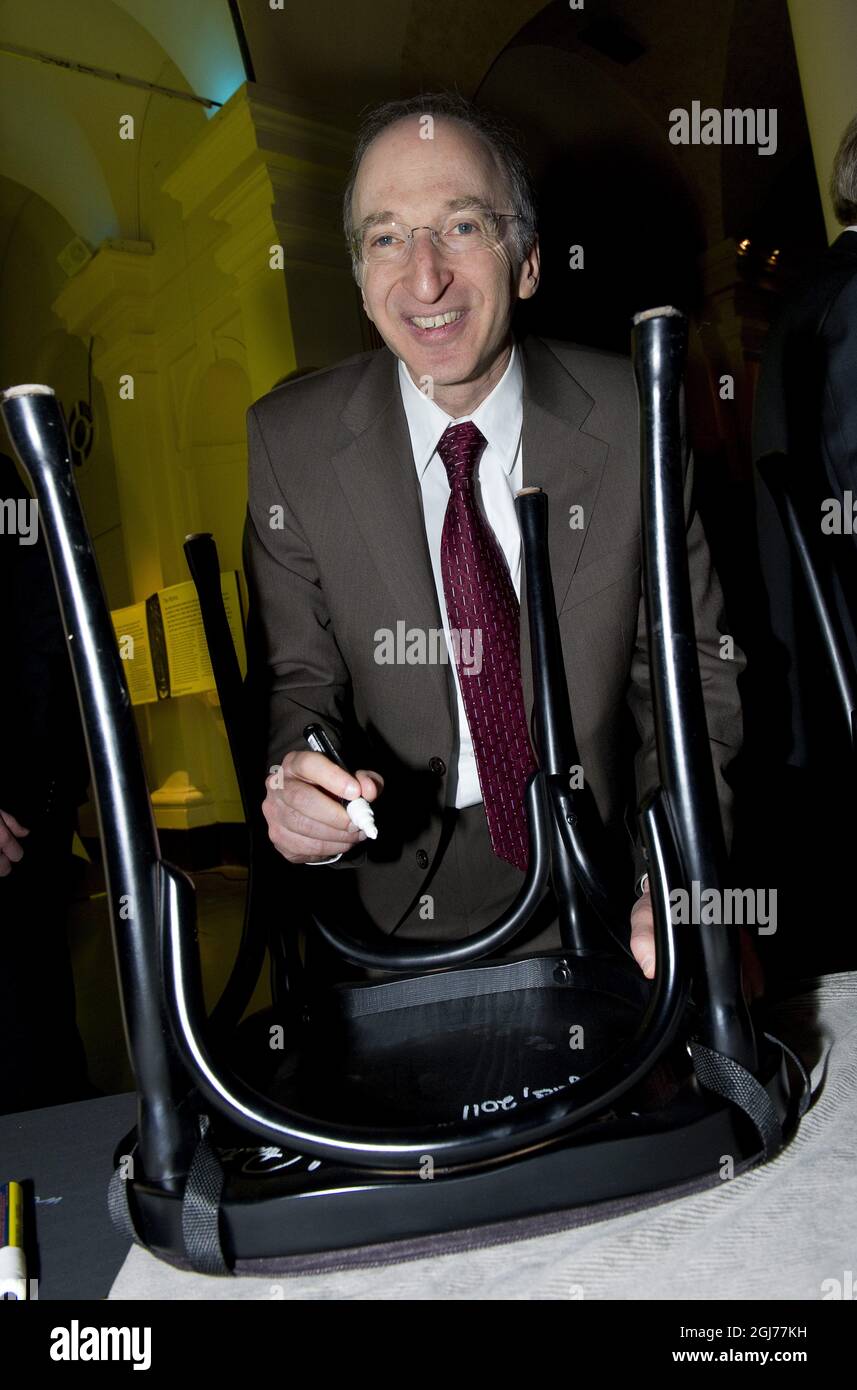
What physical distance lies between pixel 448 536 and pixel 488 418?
0.17 m

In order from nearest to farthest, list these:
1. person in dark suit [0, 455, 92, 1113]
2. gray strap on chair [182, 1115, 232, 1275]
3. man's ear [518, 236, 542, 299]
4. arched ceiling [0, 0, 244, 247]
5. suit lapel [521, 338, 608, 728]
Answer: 1. gray strap on chair [182, 1115, 232, 1275]
2. suit lapel [521, 338, 608, 728]
3. man's ear [518, 236, 542, 299]
4. person in dark suit [0, 455, 92, 1113]
5. arched ceiling [0, 0, 244, 247]

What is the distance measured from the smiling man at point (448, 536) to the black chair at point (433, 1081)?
23.0 inches

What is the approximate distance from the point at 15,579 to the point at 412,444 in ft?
2.13

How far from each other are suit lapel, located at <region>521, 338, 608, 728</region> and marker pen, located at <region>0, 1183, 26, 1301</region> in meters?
0.72

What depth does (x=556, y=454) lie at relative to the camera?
1137 mm

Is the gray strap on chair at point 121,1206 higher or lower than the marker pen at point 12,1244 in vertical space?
higher

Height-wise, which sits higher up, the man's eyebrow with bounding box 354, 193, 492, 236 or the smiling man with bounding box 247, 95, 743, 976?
the man's eyebrow with bounding box 354, 193, 492, 236

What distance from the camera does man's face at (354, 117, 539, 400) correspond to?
114 centimetres

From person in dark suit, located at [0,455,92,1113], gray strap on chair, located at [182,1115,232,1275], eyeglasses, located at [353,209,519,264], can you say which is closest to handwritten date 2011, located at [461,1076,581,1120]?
gray strap on chair, located at [182,1115,232,1275]

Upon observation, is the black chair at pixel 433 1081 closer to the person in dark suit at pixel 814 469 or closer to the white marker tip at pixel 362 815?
the white marker tip at pixel 362 815

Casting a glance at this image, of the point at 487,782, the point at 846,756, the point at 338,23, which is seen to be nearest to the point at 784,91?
the point at 338,23

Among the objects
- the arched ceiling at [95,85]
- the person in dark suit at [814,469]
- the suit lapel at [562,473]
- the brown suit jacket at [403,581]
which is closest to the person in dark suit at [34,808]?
the brown suit jacket at [403,581]

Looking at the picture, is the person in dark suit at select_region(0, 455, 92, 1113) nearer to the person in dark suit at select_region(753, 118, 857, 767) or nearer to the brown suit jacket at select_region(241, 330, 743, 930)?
the brown suit jacket at select_region(241, 330, 743, 930)

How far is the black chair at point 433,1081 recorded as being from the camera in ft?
1.35
